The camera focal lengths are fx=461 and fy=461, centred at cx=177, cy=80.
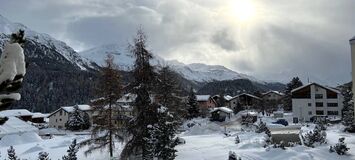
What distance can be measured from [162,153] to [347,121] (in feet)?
117

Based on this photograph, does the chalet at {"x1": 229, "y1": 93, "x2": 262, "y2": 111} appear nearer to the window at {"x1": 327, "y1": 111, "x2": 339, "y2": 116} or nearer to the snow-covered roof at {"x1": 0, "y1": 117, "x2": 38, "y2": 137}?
the window at {"x1": 327, "y1": 111, "x2": 339, "y2": 116}

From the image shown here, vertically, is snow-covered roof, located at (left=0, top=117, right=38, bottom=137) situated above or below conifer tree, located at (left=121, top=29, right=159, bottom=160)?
below

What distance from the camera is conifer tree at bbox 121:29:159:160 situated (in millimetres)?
30094

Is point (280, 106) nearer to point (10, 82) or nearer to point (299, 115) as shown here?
point (299, 115)

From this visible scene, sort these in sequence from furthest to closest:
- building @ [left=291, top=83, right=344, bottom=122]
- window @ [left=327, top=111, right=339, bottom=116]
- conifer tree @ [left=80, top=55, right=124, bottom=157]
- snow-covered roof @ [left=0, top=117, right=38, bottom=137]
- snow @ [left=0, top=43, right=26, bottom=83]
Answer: window @ [left=327, top=111, right=339, bottom=116], building @ [left=291, top=83, right=344, bottom=122], snow-covered roof @ [left=0, top=117, right=38, bottom=137], conifer tree @ [left=80, top=55, right=124, bottom=157], snow @ [left=0, top=43, right=26, bottom=83]

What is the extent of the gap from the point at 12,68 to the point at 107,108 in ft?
99.1

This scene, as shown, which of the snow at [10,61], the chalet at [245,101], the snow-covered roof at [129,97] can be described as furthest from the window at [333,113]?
the snow at [10,61]

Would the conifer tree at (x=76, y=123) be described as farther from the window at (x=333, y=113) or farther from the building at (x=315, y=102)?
the window at (x=333, y=113)

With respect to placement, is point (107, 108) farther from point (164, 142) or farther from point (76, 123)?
point (76, 123)

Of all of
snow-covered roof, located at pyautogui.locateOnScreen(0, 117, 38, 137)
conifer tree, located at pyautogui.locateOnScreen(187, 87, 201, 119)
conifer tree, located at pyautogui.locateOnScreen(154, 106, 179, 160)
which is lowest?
snow-covered roof, located at pyautogui.locateOnScreen(0, 117, 38, 137)

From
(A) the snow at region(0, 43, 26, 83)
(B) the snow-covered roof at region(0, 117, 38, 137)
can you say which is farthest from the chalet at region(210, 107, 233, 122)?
(A) the snow at region(0, 43, 26, 83)

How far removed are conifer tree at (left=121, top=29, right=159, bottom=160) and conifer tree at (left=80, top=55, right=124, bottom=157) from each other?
2799mm

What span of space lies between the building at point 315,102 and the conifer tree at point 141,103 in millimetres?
69253

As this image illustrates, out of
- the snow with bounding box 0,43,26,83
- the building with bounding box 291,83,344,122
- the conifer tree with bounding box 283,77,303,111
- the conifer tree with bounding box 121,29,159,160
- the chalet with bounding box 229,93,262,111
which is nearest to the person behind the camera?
the snow with bounding box 0,43,26,83
